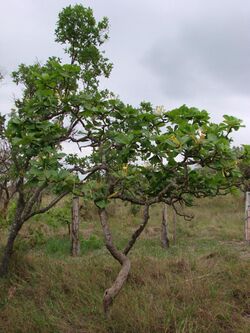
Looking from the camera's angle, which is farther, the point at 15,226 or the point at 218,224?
the point at 218,224

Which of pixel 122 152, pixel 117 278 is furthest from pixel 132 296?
pixel 122 152

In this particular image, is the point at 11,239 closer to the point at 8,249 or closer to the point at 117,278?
the point at 8,249

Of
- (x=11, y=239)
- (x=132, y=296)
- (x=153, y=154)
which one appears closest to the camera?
(x=153, y=154)

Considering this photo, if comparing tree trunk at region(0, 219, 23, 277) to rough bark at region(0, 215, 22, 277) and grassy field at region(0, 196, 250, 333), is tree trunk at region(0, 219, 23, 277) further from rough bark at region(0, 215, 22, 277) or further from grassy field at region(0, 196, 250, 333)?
grassy field at region(0, 196, 250, 333)

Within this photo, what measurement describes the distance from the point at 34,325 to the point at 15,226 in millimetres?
1679

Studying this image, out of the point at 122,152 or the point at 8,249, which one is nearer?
the point at 122,152

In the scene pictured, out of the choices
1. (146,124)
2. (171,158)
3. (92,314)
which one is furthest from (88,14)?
(92,314)

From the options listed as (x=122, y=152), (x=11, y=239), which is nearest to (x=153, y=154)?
(x=122, y=152)

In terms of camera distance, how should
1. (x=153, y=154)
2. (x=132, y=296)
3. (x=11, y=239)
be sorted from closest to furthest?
(x=153, y=154)
(x=132, y=296)
(x=11, y=239)

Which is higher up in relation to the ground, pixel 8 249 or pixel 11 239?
pixel 11 239

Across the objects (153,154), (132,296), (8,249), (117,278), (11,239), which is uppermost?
(153,154)

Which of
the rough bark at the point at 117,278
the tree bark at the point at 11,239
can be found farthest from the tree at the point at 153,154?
the tree bark at the point at 11,239

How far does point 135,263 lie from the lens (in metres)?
5.64

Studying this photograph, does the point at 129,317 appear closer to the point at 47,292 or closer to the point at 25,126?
the point at 47,292
